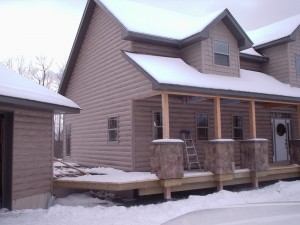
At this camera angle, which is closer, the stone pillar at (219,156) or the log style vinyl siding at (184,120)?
the stone pillar at (219,156)

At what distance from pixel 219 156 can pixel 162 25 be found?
258 inches

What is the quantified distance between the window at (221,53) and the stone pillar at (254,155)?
354 centimetres

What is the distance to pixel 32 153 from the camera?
10555 millimetres

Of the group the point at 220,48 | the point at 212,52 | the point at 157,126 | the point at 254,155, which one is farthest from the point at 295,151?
the point at 157,126

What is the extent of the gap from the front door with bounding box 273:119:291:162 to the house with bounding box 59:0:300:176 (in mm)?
54

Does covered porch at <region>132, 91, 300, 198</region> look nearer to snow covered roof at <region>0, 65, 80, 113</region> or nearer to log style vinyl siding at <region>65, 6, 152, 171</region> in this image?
log style vinyl siding at <region>65, 6, 152, 171</region>

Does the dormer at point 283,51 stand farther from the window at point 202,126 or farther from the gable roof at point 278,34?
the window at point 202,126

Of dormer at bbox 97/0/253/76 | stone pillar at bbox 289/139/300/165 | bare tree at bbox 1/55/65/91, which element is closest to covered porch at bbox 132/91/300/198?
stone pillar at bbox 289/139/300/165

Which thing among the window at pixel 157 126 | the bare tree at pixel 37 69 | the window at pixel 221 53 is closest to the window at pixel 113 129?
the window at pixel 157 126

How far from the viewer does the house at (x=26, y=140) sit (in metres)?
9.71

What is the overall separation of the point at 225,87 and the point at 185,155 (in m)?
3.53

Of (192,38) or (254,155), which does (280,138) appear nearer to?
(254,155)

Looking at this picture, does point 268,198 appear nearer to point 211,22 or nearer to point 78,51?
point 211,22

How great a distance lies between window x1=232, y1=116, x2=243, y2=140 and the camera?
55.5 feet
